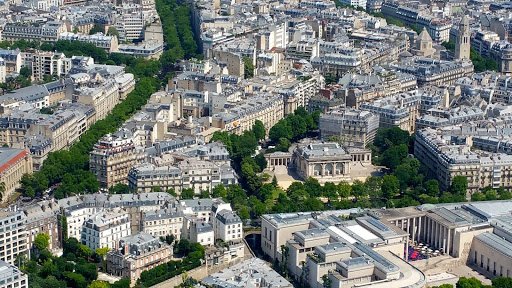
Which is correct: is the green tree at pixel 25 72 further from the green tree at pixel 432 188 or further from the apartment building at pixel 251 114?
the green tree at pixel 432 188

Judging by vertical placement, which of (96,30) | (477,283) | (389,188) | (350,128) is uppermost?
(96,30)

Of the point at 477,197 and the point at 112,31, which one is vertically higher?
the point at 112,31

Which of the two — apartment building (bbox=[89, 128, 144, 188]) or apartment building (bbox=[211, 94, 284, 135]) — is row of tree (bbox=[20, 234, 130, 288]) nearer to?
apartment building (bbox=[89, 128, 144, 188])

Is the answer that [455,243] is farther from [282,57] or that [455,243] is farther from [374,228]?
[282,57]

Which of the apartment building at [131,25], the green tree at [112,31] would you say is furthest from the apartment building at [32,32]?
the apartment building at [131,25]

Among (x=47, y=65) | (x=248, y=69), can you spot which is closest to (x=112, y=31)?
(x=47, y=65)

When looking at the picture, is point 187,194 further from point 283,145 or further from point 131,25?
point 131,25

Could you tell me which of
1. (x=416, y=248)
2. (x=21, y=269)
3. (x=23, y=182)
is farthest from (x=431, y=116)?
(x=21, y=269)
